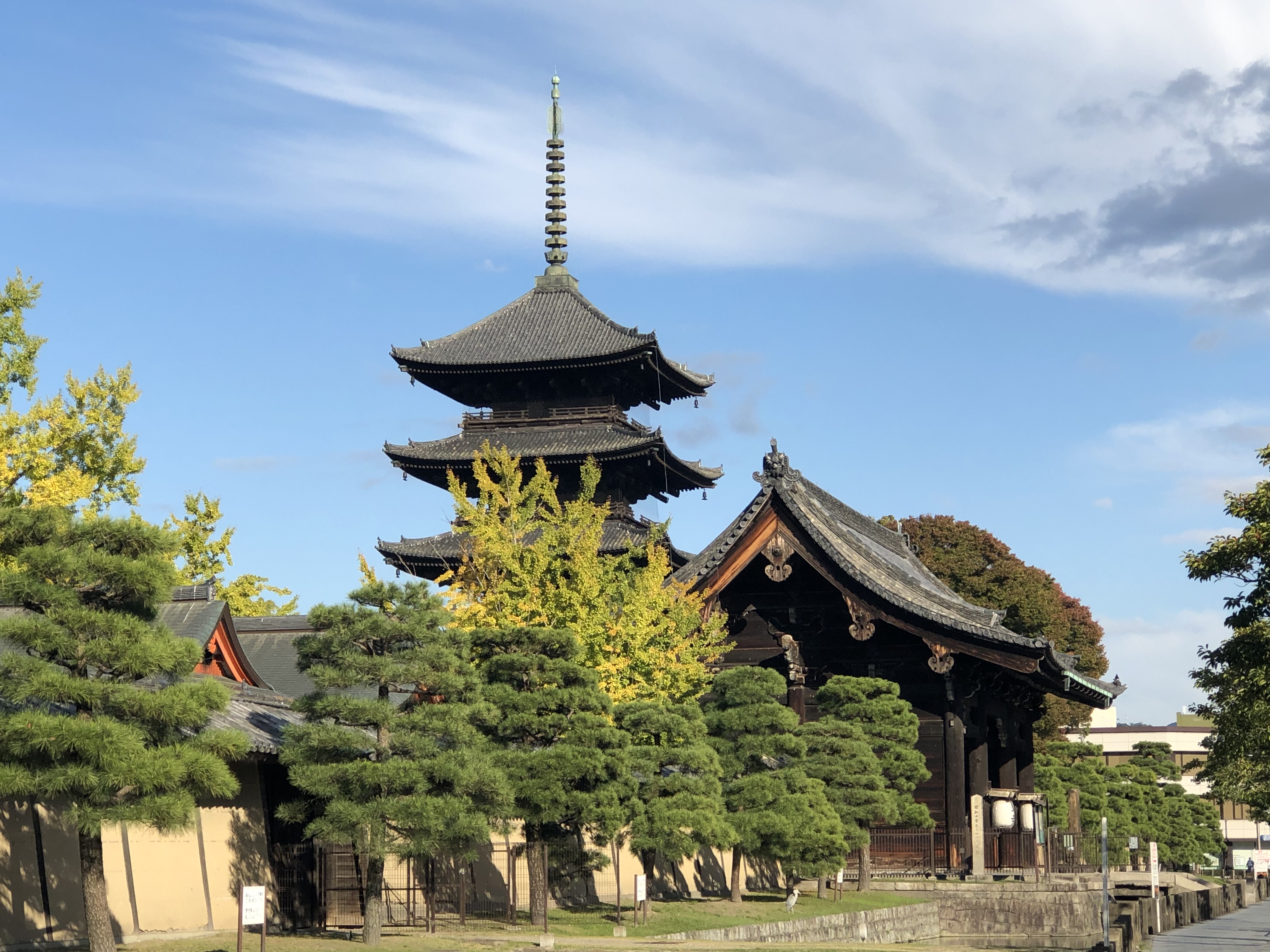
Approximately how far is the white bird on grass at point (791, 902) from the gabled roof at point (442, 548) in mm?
26798

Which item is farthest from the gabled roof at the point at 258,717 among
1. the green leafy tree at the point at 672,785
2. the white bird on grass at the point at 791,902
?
→ the white bird on grass at the point at 791,902

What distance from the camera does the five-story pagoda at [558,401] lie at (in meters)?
62.0

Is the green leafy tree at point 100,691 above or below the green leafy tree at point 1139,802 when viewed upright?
above

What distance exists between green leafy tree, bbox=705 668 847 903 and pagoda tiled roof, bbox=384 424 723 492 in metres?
24.9

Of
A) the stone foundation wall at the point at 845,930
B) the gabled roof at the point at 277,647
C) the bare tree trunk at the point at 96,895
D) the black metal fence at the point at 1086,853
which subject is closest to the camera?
the bare tree trunk at the point at 96,895

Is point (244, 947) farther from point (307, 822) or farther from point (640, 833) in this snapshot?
point (640, 833)

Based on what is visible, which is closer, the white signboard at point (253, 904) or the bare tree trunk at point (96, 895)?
the white signboard at point (253, 904)

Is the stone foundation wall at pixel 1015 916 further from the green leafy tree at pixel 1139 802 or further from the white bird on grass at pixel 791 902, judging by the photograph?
the green leafy tree at pixel 1139 802

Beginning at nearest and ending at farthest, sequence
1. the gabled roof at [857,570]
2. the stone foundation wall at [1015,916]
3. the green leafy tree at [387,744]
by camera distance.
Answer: the green leafy tree at [387,744] < the stone foundation wall at [1015,916] < the gabled roof at [857,570]

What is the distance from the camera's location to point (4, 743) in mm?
19719

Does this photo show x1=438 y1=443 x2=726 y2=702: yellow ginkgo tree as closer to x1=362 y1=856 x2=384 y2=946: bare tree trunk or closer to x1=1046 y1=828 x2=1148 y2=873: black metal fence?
x1=362 y1=856 x2=384 y2=946: bare tree trunk

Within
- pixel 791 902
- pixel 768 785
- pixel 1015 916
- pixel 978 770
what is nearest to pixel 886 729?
pixel 1015 916

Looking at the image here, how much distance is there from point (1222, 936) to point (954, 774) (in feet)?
26.0

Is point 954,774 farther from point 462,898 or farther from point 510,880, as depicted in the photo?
point 462,898
